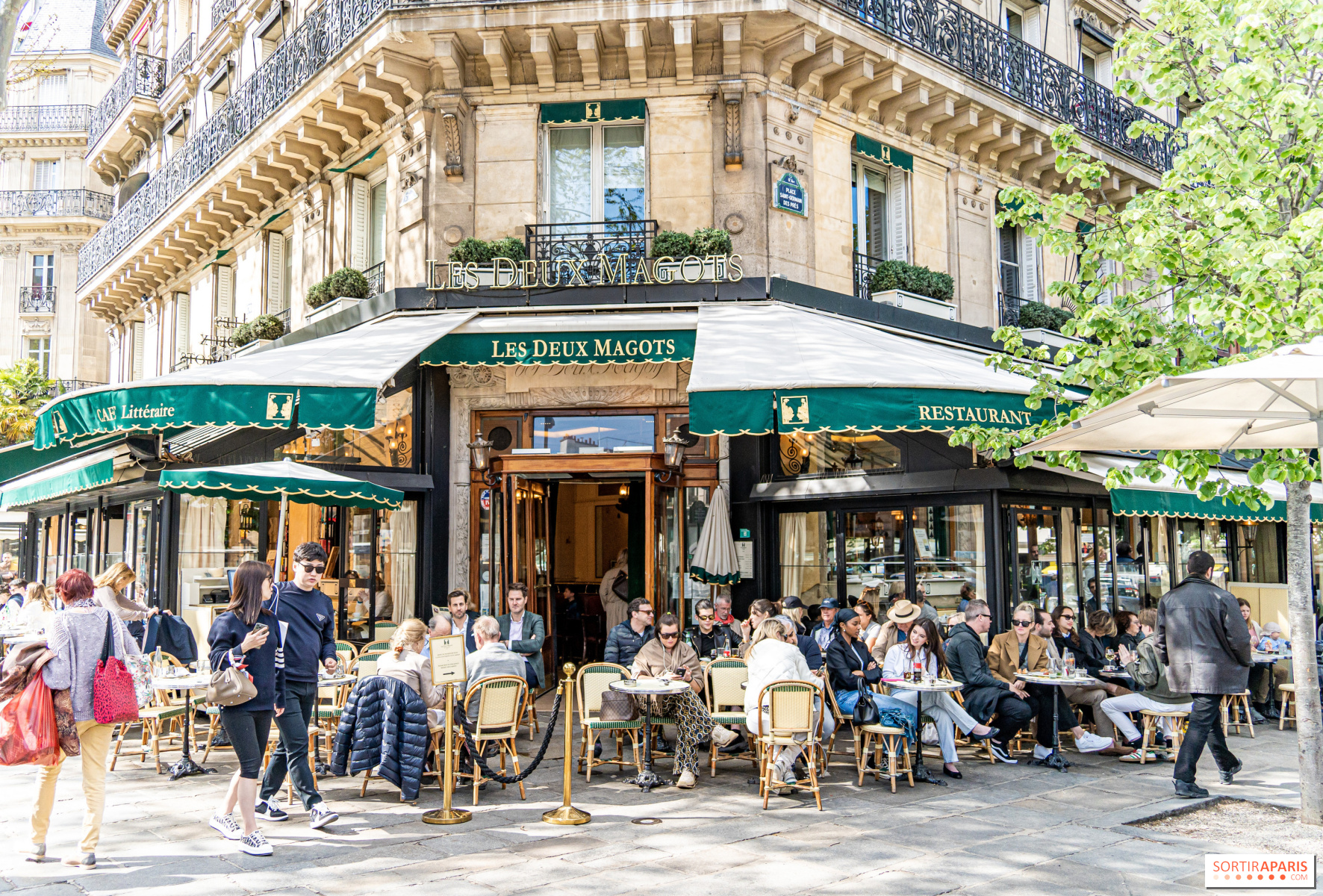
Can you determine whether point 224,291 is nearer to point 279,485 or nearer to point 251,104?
point 251,104

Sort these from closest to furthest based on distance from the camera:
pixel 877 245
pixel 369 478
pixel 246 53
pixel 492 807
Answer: pixel 492 807, pixel 369 478, pixel 877 245, pixel 246 53

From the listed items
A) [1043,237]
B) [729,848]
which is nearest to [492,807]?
[729,848]

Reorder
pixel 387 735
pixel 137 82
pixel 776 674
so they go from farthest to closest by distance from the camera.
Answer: pixel 137 82 → pixel 776 674 → pixel 387 735

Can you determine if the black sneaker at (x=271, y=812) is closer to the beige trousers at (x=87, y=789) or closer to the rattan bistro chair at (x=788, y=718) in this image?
the beige trousers at (x=87, y=789)

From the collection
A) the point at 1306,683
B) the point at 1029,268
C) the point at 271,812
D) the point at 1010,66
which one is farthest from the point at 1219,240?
the point at 271,812

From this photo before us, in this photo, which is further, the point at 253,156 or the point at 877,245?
the point at 253,156

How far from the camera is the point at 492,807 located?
682cm

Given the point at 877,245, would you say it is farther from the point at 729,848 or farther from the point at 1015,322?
the point at 729,848

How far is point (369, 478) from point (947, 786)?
6.82 metres

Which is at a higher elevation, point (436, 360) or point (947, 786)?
point (436, 360)

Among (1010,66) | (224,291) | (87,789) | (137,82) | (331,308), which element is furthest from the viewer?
(137,82)

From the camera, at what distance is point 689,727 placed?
303 inches

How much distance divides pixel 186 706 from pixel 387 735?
2.08m

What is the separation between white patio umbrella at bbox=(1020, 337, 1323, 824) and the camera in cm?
512
